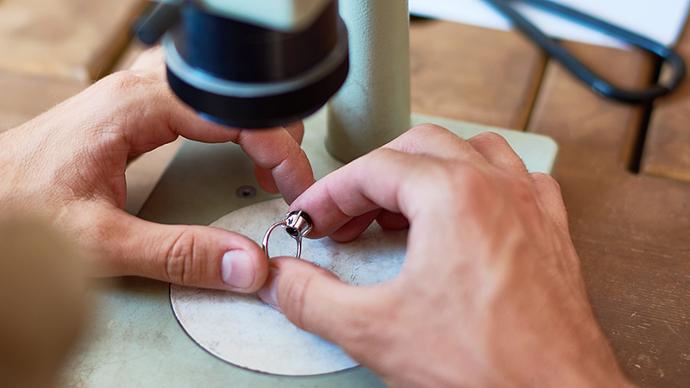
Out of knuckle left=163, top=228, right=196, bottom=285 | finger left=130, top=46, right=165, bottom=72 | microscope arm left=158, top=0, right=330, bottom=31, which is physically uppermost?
microscope arm left=158, top=0, right=330, bottom=31

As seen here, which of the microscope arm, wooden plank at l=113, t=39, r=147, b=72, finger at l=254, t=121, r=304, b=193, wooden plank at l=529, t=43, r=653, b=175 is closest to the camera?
the microscope arm

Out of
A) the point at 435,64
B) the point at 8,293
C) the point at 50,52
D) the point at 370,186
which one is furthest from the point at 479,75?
the point at 8,293

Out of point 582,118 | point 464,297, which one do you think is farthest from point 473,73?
point 464,297

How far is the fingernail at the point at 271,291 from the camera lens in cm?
61

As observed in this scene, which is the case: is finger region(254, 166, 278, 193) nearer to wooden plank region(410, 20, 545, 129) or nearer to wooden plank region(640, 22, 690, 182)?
wooden plank region(410, 20, 545, 129)

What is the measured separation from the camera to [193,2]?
1.31 feet

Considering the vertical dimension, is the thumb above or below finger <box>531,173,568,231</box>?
below

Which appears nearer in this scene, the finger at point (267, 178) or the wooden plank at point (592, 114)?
the finger at point (267, 178)

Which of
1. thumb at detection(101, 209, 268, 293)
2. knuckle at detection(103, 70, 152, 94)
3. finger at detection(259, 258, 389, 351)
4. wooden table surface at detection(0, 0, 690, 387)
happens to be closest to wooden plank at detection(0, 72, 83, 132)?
wooden table surface at detection(0, 0, 690, 387)

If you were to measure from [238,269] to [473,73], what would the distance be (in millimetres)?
456

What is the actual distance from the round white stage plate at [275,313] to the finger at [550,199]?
123 millimetres

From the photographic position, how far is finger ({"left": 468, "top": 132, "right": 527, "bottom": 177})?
63 cm

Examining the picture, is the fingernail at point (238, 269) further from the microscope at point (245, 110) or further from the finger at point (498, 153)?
the finger at point (498, 153)

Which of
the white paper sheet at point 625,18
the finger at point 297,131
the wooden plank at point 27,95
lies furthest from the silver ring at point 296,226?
the white paper sheet at point 625,18
